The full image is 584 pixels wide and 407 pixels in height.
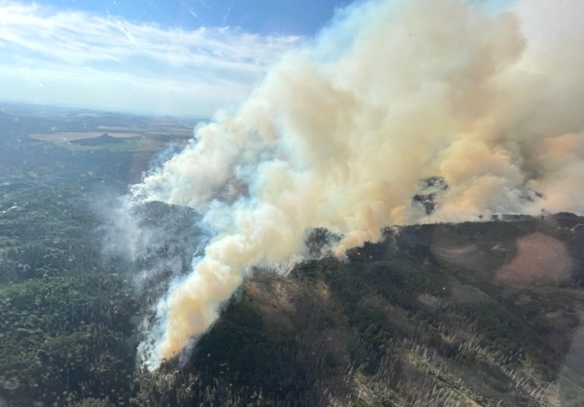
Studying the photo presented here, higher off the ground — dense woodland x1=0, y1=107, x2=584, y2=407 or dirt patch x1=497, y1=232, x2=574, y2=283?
dirt patch x1=497, y1=232, x2=574, y2=283

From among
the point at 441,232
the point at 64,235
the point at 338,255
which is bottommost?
the point at 64,235

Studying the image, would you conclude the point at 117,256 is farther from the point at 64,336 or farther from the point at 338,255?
the point at 338,255

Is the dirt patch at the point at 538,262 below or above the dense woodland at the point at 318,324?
above

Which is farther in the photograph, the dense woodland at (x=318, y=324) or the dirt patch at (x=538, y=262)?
the dirt patch at (x=538, y=262)

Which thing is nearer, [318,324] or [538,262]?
[318,324]

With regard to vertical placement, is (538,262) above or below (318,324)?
above

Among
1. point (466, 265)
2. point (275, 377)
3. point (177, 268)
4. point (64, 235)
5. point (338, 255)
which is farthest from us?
point (64, 235)

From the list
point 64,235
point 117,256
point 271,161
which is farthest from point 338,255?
point 64,235

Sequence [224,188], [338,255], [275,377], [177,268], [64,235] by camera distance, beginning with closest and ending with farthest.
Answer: [275,377], [177,268], [338,255], [64,235], [224,188]
